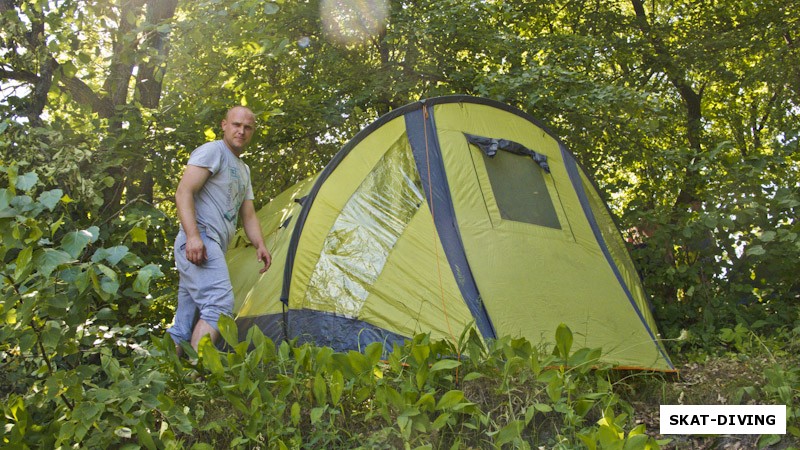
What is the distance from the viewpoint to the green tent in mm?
3762

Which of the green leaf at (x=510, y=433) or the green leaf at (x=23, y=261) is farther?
the green leaf at (x=510, y=433)

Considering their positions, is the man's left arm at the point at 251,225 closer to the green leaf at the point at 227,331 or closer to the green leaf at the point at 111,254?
the green leaf at the point at 227,331

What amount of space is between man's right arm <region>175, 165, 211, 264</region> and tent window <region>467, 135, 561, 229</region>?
1.59 meters

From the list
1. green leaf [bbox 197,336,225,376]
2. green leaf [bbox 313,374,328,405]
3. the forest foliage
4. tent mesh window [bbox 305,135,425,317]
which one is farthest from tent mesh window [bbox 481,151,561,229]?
green leaf [bbox 197,336,225,376]

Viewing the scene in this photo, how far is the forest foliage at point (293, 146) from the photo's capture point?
2.47 m

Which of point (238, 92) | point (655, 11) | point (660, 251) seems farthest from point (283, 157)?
point (655, 11)

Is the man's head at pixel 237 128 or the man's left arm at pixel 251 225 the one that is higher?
the man's head at pixel 237 128

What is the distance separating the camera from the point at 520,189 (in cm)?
432

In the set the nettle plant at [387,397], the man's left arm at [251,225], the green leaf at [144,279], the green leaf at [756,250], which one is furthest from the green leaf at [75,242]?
the green leaf at [756,250]

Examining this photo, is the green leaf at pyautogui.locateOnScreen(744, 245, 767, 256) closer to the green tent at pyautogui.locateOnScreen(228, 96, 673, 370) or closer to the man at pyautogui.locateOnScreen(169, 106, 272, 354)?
the green tent at pyautogui.locateOnScreen(228, 96, 673, 370)

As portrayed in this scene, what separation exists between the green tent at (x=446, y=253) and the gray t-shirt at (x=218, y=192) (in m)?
0.39

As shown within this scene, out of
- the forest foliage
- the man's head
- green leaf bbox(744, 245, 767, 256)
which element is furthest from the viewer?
green leaf bbox(744, 245, 767, 256)

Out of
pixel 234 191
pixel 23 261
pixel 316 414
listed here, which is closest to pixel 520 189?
pixel 234 191

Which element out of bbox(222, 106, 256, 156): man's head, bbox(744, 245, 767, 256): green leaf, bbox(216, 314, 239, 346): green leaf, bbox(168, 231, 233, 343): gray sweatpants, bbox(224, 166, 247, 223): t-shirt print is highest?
bbox(222, 106, 256, 156): man's head
